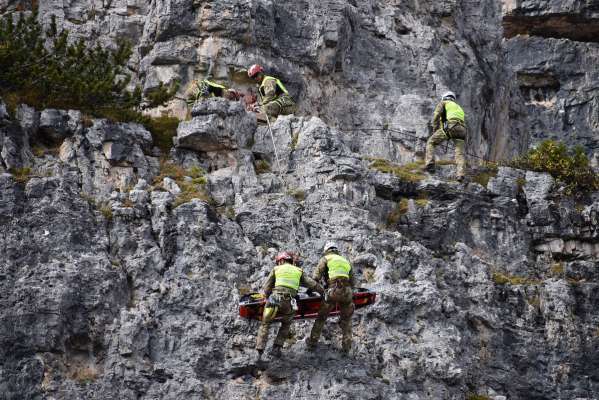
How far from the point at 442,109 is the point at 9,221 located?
34.6 ft

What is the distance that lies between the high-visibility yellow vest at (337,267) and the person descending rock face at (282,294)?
1.23 ft

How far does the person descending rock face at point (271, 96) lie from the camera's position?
26547 mm

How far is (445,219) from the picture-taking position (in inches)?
969

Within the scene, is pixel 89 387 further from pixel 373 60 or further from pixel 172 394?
pixel 373 60

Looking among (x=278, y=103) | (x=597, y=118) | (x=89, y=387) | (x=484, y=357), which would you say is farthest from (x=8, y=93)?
(x=597, y=118)

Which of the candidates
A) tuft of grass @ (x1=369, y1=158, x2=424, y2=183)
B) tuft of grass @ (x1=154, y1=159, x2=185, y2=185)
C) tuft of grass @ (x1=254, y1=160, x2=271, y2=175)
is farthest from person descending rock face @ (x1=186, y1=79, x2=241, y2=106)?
tuft of grass @ (x1=369, y1=158, x2=424, y2=183)

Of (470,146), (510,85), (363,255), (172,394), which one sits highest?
(510,85)

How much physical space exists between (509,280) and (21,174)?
10.9m

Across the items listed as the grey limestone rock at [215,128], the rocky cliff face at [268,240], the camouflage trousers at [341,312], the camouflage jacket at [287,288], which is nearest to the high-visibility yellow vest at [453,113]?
the rocky cliff face at [268,240]

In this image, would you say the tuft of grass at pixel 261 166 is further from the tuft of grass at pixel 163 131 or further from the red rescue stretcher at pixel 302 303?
the red rescue stretcher at pixel 302 303

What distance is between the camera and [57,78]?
24.9 meters

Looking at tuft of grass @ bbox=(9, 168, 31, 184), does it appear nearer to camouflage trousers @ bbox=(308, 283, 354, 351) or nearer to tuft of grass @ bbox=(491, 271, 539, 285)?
camouflage trousers @ bbox=(308, 283, 354, 351)

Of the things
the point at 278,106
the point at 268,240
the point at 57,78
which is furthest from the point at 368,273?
the point at 57,78

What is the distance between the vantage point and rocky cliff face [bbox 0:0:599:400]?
20188 millimetres
